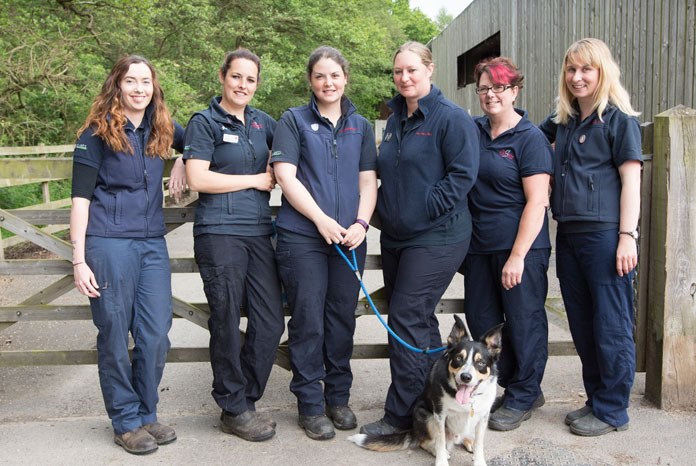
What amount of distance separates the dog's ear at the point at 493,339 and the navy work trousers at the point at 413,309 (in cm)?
39

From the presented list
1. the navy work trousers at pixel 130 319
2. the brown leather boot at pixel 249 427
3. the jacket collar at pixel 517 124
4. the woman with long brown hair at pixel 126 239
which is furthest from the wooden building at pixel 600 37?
the navy work trousers at pixel 130 319

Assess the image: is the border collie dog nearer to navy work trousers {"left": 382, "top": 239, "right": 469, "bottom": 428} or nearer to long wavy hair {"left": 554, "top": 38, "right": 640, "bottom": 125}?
navy work trousers {"left": 382, "top": 239, "right": 469, "bottom": 428}

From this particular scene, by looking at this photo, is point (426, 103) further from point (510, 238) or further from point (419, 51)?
point (510, 238)

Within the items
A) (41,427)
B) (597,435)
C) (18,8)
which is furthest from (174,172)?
(18,8)

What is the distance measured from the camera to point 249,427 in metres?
4.12

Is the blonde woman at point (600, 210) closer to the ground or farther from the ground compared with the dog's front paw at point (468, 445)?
farther from the ground

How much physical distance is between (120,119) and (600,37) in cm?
898

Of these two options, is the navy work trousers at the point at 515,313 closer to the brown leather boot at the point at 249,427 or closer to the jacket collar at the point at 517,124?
the jacket collar at the point at 517,124

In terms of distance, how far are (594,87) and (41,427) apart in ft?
13.1

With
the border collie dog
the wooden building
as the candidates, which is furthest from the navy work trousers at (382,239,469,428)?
the wooden building

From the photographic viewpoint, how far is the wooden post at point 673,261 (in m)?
4.34

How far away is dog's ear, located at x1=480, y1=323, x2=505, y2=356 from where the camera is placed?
3822mm

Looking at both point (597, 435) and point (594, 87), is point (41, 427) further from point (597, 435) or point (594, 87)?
point (594, 87)

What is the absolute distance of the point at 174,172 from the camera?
4199mm
